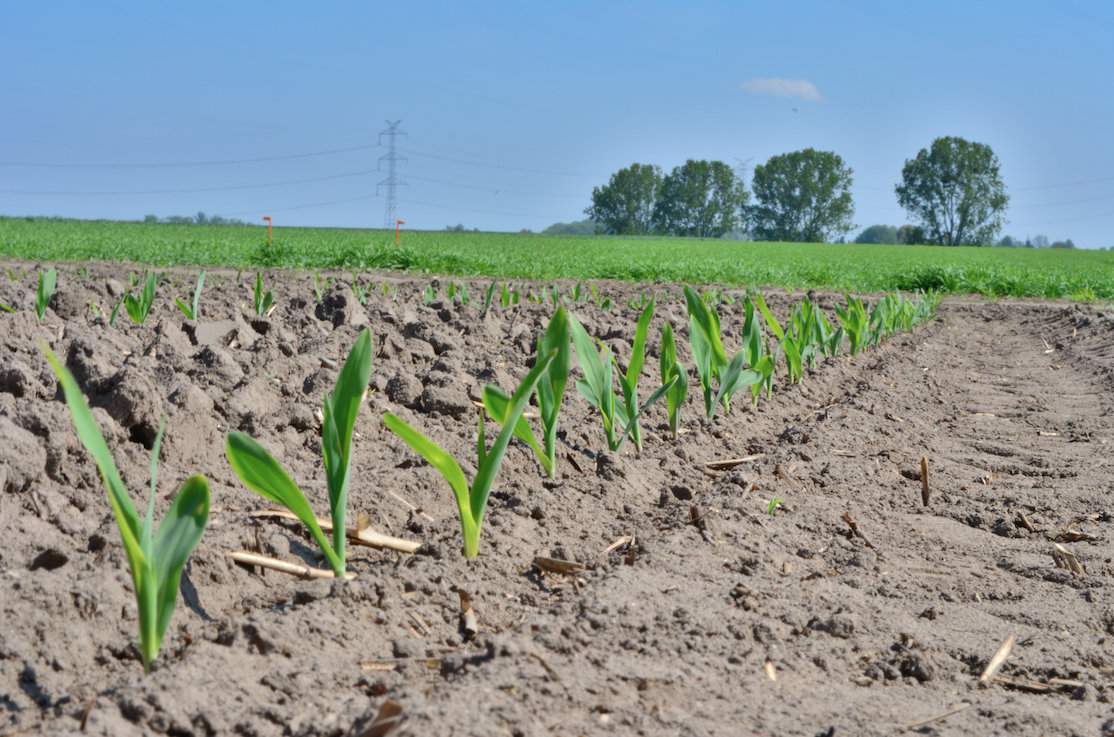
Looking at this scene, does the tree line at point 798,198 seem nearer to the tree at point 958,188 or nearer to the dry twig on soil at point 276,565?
the tree at point 958,188

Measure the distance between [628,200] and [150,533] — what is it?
101m

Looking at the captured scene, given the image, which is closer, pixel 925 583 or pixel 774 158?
pixel 925 583

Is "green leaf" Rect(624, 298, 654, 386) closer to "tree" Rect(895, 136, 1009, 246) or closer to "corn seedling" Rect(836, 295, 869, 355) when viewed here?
"corn seedling" Rect(836, 295, 869, 355)

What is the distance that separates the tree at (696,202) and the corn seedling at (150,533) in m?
100

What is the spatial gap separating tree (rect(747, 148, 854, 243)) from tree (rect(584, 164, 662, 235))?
13330 millimetres

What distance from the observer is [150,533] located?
161cm

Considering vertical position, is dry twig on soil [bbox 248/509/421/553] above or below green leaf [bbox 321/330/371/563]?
below

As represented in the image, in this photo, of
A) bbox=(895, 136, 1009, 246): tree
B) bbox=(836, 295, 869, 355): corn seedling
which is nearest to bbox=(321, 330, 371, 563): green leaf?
bbox=(836, 295, 869, 355): corn seedling

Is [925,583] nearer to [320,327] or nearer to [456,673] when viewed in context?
[456,673]

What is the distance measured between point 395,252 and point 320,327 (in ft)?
39.9

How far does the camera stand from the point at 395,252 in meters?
17.6

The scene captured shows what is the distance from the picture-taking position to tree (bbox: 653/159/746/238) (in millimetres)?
100688

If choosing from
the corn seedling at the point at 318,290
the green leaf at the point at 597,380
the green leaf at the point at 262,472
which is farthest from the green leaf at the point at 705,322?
the corn seedling at the point at 318,290

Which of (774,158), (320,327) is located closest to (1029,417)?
(320,327)
